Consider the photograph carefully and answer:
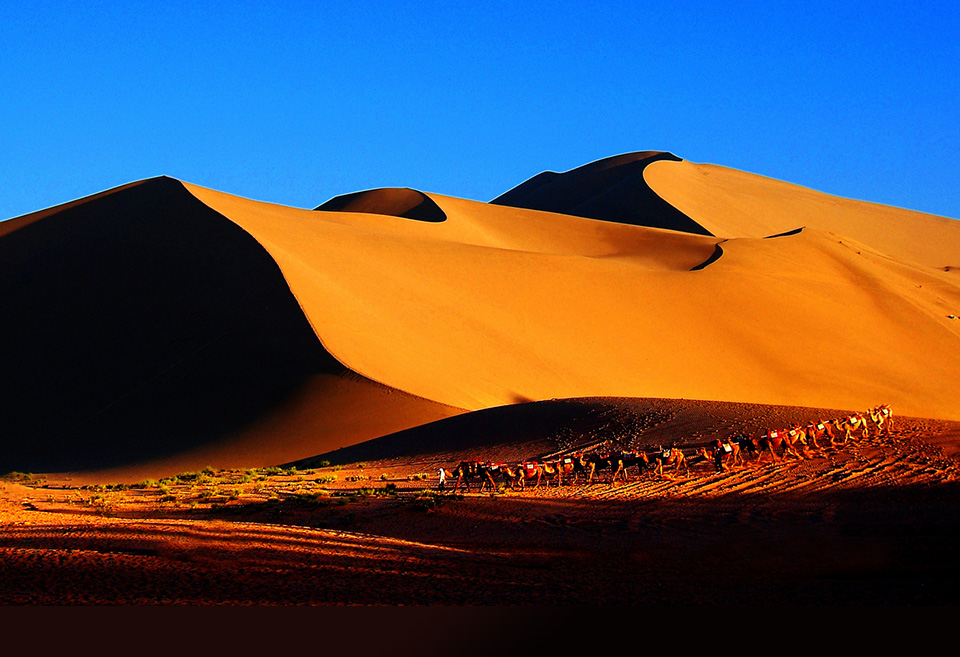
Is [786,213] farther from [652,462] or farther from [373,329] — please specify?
[652,462]

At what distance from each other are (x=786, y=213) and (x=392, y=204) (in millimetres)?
42705

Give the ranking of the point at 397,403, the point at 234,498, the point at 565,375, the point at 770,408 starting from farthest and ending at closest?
the point at 565,375, the point at 397,403, the point at 770,408, the point at 234,498

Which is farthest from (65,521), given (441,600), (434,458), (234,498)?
(434,458)

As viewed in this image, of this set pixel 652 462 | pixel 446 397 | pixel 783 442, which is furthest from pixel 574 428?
pixel 446 397

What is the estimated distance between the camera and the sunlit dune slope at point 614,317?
3816cm

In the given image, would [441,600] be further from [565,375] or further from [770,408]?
[565,375]

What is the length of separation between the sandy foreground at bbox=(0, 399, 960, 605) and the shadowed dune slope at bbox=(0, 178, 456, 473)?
9.05 m

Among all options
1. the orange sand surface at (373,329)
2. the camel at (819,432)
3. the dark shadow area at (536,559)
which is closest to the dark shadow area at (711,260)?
the orange sand surface at (373,329)

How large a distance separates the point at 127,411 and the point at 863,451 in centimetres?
2343

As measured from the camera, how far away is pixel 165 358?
36906 millimetres

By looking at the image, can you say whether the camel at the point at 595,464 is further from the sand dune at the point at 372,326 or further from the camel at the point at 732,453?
the sand dune at the point at 372,326

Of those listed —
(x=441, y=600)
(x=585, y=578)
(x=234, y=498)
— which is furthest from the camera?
(x=234, y=498)

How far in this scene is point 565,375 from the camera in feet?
129

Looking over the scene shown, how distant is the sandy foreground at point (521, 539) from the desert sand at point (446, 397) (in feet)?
0.21
